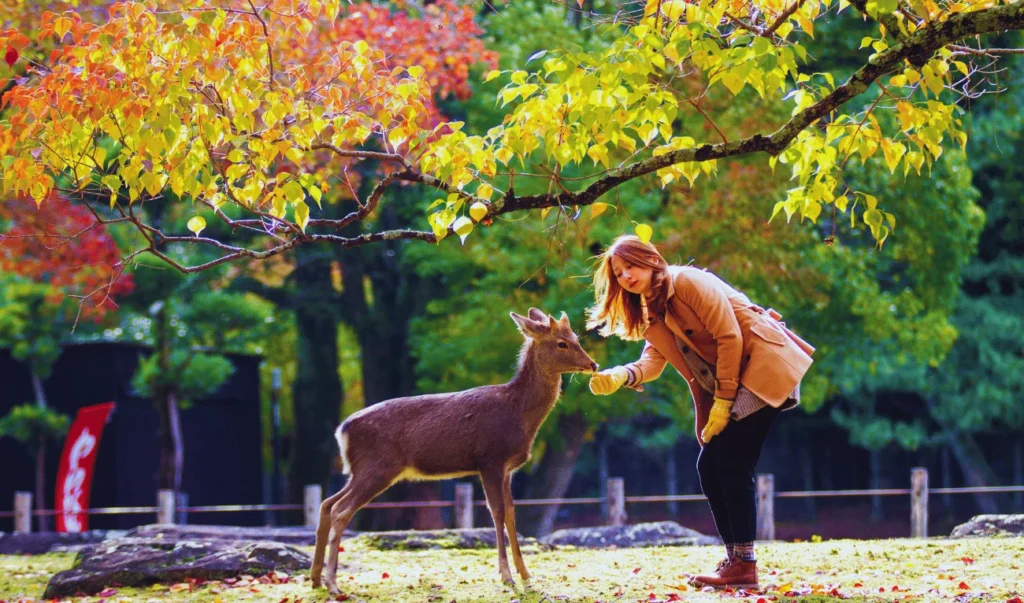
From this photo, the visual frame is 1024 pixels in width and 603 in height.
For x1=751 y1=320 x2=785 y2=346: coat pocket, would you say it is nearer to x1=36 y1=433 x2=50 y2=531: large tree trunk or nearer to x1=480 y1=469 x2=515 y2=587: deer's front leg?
x1=480 y1=469 x2=515 y2=587: deer's front leg

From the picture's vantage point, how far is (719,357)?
5.93 m

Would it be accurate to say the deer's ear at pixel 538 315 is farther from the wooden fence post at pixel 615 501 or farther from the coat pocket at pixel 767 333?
the wooden fence post at pixel 615 501

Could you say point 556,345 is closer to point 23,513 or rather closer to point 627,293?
point 627,293

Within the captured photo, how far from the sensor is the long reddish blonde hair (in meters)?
6.02

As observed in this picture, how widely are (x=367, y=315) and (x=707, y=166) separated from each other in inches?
549

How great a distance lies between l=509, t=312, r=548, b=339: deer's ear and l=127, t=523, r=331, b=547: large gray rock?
327cm

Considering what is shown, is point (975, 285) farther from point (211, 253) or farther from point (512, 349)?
point (211, 253)

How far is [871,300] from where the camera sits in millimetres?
16891

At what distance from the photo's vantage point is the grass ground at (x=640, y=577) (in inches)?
250

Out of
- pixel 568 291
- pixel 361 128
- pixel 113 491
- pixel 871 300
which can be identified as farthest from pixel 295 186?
pixel 113 491

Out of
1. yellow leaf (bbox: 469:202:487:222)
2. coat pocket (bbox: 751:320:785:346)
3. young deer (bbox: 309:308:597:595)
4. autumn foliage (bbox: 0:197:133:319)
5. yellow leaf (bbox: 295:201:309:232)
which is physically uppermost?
autumn foliage (bbox: 0:197:133:319)

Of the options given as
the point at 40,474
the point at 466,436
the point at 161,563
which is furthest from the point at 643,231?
the point at 40,474

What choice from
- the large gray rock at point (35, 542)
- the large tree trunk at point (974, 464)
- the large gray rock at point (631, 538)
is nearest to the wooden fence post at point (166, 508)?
the large gray rock at point (35, 542)

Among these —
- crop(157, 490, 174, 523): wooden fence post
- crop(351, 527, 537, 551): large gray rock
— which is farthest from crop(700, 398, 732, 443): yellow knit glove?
crop(157, 490, 174, 523): wooden fence post
